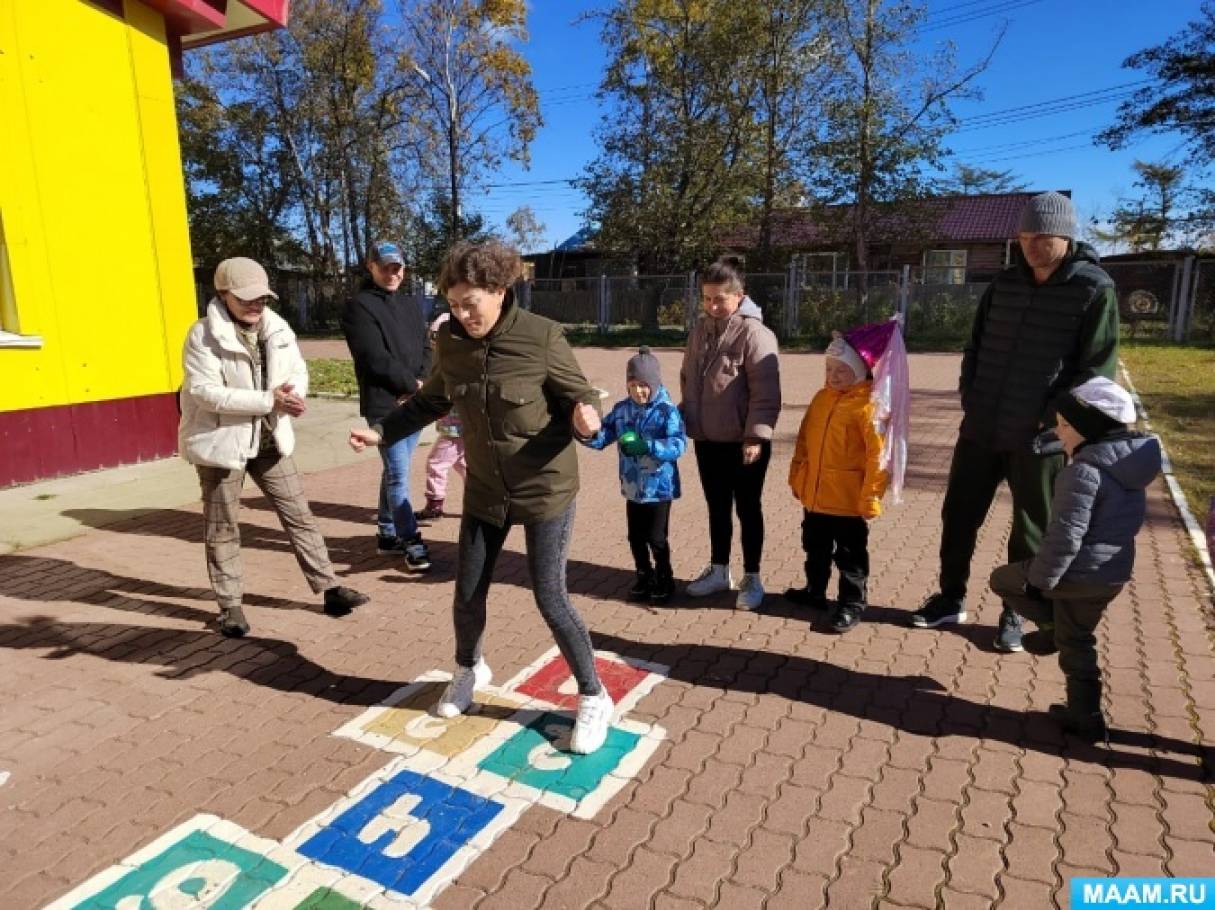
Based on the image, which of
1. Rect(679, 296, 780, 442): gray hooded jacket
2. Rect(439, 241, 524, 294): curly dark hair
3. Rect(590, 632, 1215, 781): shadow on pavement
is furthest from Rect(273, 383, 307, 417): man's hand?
Rect(679, 296, 780, 442): gray hooded jacket

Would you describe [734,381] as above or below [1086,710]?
above

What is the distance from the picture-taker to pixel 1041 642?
333cm

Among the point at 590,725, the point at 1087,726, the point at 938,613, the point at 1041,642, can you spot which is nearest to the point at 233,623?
the point at 590,725

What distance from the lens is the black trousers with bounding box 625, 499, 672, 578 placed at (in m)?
4.35

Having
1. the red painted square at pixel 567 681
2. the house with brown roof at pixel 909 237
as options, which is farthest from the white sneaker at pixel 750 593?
the house with brown roof at pixel 909 237

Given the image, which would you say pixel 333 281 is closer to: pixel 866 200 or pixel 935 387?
pixel 866 200

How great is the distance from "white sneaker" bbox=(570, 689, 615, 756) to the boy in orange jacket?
1528 millimetres

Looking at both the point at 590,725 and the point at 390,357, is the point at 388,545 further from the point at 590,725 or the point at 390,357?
the point at 590,725

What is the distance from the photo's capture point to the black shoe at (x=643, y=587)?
14.9 ft

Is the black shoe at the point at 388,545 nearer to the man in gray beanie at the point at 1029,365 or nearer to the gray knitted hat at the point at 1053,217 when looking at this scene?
the man in gray beanie at the point at 1029,365

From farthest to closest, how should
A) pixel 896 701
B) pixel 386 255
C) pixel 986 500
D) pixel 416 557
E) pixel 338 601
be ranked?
pixel 416 557 → pixel 386 255 → pixel 338 601 → pixel 986 500 → pixel 896 701

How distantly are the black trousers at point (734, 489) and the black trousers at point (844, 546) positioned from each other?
0.29m

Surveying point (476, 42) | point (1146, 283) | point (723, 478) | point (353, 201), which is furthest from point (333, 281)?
point (723, 478)

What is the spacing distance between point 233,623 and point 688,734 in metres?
2.42
